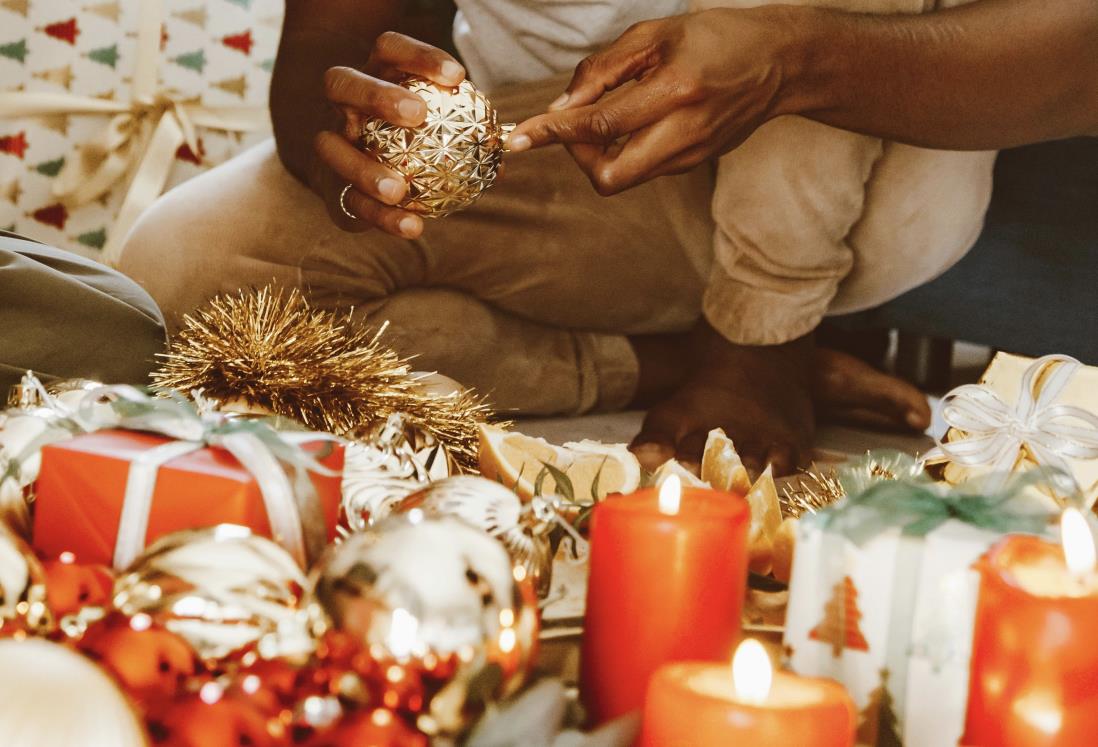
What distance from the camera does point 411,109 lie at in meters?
0.77

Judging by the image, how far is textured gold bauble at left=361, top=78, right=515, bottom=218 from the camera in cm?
78

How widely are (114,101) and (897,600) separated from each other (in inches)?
71.8

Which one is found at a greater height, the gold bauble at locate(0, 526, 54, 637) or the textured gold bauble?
the textured gold bauble

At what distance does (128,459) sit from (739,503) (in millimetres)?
237

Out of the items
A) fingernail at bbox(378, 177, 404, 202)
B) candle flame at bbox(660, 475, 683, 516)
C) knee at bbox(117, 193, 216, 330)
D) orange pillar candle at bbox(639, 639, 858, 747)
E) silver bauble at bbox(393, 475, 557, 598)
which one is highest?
fingernail at bbox(378, 177, 404, 202)

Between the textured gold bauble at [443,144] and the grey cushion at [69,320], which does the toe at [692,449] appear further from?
the grey cushion at [69,320]

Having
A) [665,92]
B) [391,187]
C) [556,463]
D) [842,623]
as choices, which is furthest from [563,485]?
[665,92]

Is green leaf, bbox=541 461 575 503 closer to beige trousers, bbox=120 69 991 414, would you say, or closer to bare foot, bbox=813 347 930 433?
beige trousers, bbox=120 69 991 414

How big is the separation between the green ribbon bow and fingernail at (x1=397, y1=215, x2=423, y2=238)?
519mm

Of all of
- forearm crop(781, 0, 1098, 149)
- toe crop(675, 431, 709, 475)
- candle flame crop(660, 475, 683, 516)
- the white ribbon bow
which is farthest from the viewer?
toe crop(675, 431, 709, 475)

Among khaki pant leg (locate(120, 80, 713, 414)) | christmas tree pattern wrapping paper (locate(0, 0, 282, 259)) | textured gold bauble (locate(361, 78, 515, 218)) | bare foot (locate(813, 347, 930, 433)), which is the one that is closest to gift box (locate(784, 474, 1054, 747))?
textured gold bauble (locate(361, 78, 515, 218))

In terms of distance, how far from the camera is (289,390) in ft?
2.30

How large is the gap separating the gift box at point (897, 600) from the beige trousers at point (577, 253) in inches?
29.7

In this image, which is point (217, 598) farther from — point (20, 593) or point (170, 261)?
point (170, 261)
